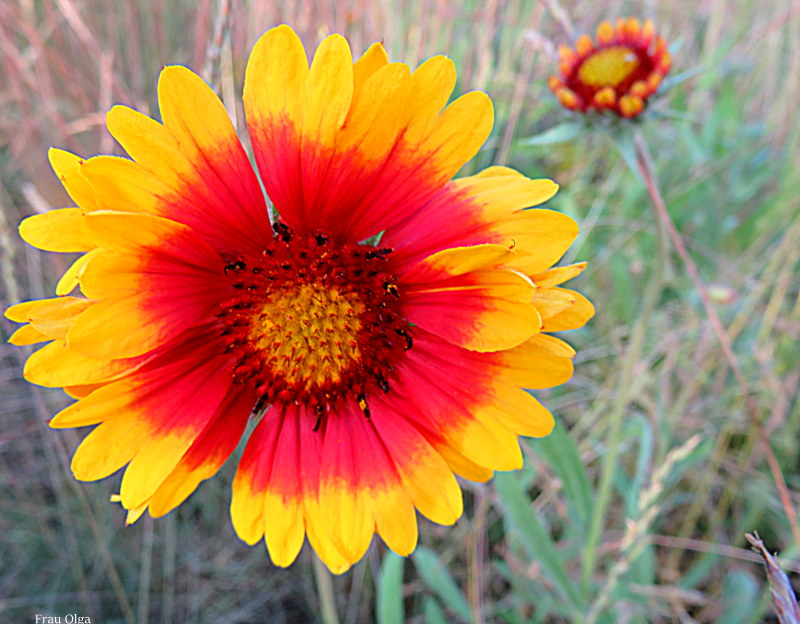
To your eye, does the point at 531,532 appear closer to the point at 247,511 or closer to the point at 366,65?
the point at 247,511

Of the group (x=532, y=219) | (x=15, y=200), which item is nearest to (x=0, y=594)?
(x=15, y=200)

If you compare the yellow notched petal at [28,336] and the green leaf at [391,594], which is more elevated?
the yellow notched petal at [28,336]

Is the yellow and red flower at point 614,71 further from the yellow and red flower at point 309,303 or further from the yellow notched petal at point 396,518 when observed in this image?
the yellow notched petal at point 396,518

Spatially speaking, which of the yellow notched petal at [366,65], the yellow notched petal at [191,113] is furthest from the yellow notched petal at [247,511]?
the yellow notched petal at [366,65]

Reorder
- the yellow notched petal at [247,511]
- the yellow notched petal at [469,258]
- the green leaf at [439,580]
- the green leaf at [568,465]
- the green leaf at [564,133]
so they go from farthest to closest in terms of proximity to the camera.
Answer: the green leaf at [439,580] < the green leaf at [564,133] < the green leaf at [568,465] < the yellow notched petal at [247,511] < the yellow notched petal at [469,258]

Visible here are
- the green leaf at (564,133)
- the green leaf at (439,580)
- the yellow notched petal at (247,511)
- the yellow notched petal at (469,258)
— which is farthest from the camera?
the green leaf at (439,580)

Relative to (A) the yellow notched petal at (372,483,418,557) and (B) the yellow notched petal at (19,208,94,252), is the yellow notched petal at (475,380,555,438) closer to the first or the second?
(A) the yellow notched petal at (372,483,418,557)
